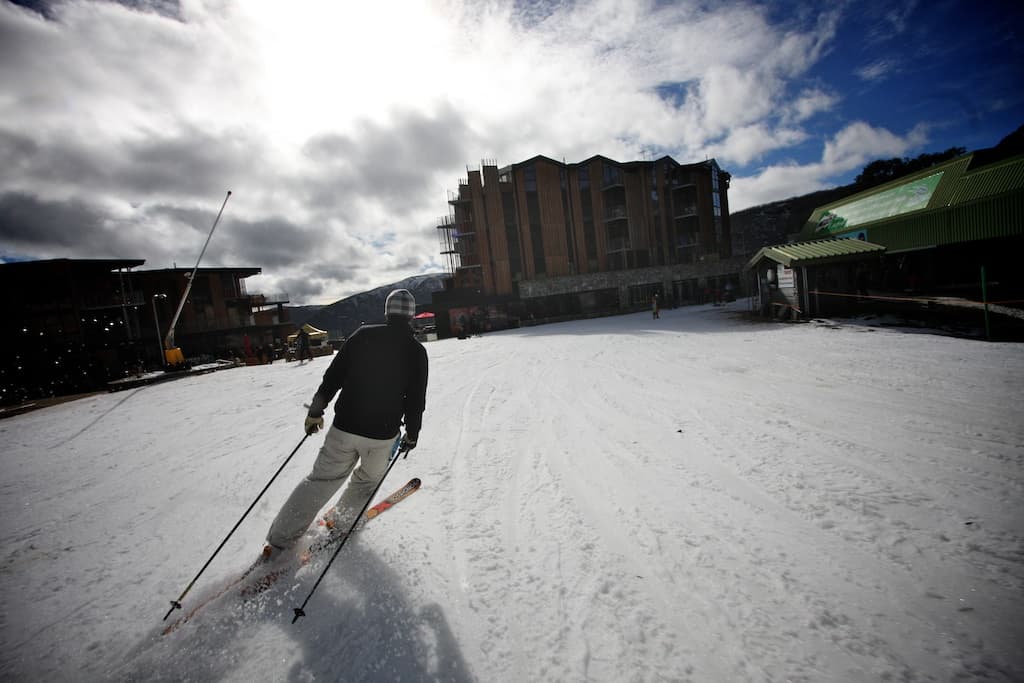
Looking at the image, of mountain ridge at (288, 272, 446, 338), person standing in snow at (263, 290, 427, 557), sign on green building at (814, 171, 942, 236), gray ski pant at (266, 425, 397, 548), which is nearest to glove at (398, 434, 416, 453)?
person standing in snow at (263, 290, 427, 557)

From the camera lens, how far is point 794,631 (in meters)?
1.93

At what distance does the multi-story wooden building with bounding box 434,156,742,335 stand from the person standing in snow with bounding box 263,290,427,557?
2606 centimetres

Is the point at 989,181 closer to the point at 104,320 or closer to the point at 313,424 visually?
the point at 313,424

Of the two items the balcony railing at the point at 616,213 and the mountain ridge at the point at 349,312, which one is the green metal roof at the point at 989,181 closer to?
the balcony railing at the point at 616,213

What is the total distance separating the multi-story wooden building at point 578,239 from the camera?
103 ft

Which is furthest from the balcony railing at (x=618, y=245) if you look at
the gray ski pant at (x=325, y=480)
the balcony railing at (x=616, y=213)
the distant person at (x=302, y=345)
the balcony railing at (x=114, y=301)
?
the balcony railing at (x=114, y=301)

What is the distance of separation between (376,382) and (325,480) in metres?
0.89

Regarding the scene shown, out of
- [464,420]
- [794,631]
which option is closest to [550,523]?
[794,631]

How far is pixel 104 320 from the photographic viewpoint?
29.8 meters

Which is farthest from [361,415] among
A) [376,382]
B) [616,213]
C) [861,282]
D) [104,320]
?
[104,320]

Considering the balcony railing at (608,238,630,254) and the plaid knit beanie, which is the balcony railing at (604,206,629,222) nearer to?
the balcony railing at (608,238,630,254)

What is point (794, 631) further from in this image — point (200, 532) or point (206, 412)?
point (206, 412)

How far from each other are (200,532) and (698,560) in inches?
172

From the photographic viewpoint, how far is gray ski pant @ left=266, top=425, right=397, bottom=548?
2812mm
